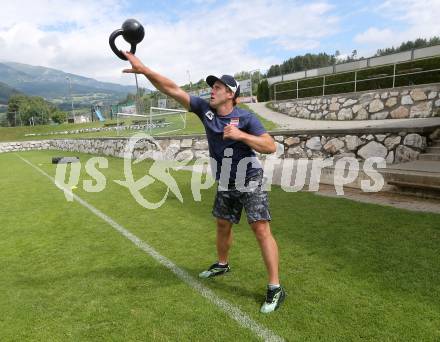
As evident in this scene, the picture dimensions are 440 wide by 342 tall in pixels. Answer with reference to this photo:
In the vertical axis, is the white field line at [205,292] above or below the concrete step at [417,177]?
below

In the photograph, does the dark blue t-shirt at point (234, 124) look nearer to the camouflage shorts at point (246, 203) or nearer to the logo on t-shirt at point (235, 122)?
the logo on t-shirt at point (235, 122)

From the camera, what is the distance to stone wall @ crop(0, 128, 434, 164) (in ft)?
26.7

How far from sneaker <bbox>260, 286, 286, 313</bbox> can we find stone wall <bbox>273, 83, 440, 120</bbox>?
14.2 meters

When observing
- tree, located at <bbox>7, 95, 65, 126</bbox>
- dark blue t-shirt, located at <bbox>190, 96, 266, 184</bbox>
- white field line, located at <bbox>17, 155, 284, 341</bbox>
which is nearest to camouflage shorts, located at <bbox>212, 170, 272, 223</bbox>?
dark blue t-shirt, located at <bbox>190, 96, 266, 184</bbox>

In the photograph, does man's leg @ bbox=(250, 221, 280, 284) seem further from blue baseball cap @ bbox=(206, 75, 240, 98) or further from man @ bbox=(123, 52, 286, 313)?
blue baseball cap @ bbox=(206, 75, 240, 98)

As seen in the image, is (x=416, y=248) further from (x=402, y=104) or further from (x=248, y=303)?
(x=402, y=104)

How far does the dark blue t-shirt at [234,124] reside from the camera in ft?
10.7

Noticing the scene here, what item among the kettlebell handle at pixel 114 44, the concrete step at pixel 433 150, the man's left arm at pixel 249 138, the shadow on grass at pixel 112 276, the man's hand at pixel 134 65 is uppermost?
the kettlebell handle at pixel 114 44

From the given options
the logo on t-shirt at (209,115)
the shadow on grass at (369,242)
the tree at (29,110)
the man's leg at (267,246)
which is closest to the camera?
the man's leg at (267,246)

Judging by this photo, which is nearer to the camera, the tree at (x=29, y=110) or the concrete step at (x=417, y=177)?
the concrete step at (x=417, y=177)

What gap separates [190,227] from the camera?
5828mm

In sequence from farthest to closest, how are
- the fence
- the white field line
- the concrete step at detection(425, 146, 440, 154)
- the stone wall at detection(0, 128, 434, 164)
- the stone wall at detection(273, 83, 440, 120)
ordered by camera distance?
the fence
the stone wall at detection(273, 83, 440, 120)
the stone wall at detection(0, 128, 434, 164)
the concrete step at detection(425, 146, 440, 154)
the white field line

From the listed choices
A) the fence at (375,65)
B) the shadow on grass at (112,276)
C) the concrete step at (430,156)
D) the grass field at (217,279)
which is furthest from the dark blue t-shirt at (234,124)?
the fence at (375,65)

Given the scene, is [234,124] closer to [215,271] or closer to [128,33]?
[128,33]
